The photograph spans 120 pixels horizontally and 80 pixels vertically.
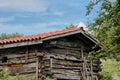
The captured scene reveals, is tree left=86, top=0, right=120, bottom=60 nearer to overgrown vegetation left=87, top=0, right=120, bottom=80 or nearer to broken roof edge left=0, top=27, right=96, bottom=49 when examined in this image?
overgrown vegetation left=87, top=0, right=120, bottom=80

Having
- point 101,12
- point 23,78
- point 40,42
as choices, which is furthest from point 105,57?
point 23,78

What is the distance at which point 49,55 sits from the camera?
1370 centimetres

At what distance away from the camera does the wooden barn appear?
13.3m

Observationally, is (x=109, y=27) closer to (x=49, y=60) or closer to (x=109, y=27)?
(x=109, y=27)

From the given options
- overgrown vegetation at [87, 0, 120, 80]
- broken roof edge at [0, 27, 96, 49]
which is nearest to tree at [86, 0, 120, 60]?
overgrown vegetation at [87, 0, 120, 80]

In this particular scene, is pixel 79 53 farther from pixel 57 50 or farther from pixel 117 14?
pixel 117 14

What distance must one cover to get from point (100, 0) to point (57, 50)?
3615 mm

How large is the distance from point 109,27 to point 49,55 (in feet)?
11.2

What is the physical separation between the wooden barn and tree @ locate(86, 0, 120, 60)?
6.68 feet

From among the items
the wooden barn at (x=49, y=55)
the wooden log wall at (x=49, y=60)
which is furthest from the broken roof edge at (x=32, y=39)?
the wooden log wall at (x=49, y=60)

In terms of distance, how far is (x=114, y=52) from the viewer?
39.7ft

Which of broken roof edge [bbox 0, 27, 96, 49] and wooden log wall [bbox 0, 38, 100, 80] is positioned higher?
broken roof edge [bbox 0, 27, 96, 49]

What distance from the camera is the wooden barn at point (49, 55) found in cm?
1332

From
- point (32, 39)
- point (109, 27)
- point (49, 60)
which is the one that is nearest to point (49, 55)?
point (49, 60)
